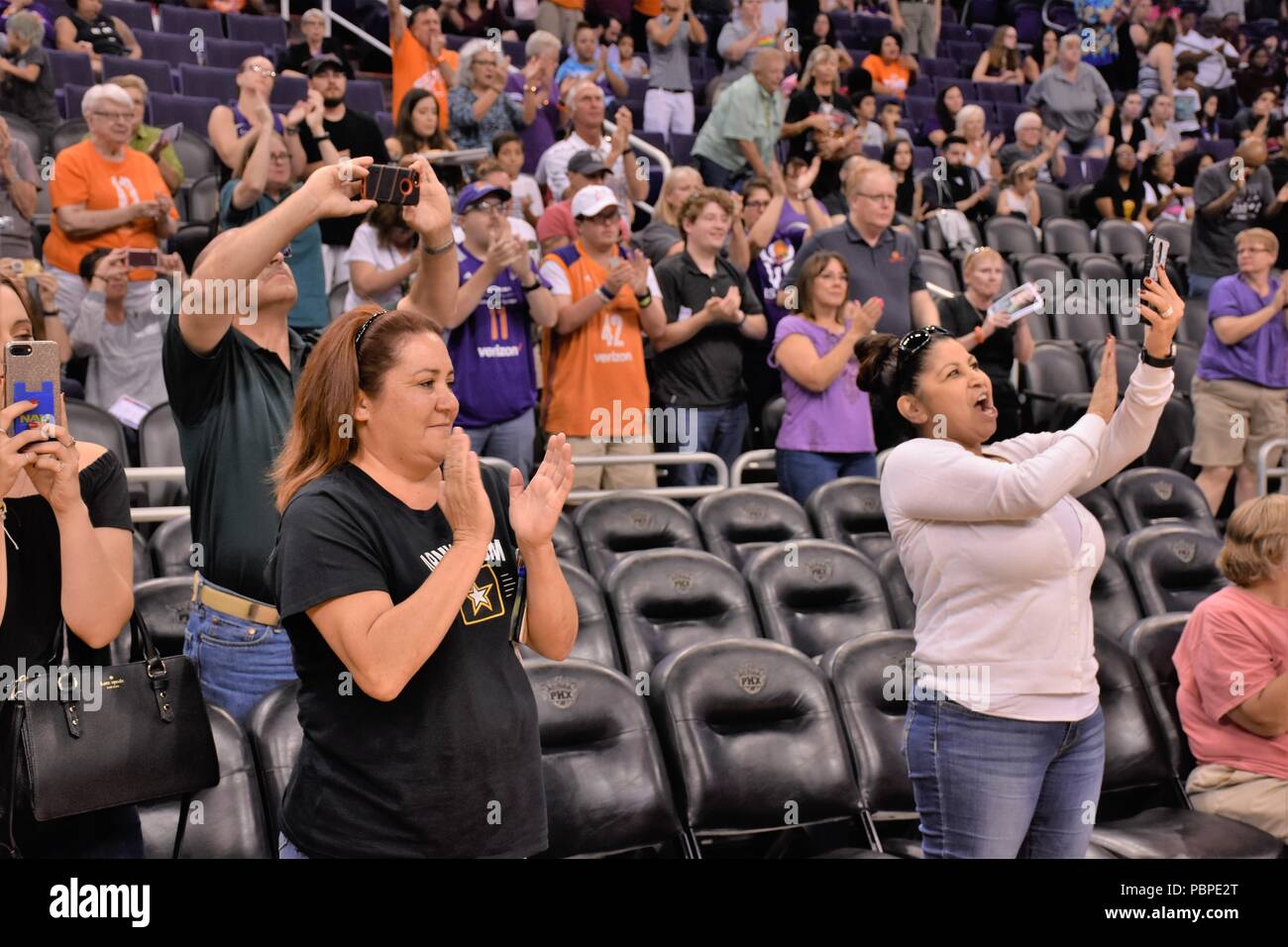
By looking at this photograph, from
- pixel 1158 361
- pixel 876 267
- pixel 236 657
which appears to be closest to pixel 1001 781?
pixel 1158 361

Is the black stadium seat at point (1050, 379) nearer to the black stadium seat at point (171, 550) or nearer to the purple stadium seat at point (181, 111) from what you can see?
the black stadium seat at point (171, 550)

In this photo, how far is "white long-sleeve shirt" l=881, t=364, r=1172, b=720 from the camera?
8.18 feet

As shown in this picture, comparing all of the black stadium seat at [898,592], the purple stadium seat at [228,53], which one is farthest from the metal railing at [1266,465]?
the purple stadium seat at [228,53]

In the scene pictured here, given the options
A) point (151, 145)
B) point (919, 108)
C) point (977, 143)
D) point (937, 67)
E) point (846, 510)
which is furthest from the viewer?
point (937, 67)

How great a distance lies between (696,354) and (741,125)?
248cm

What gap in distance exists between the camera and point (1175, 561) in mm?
4574

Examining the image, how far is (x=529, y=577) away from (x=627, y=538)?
2.47m

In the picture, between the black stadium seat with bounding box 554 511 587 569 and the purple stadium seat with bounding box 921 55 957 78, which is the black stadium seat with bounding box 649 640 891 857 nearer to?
the black stadium seat with bounding box 554 511 587 569

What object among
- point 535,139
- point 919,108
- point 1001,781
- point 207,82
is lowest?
point 1001,781

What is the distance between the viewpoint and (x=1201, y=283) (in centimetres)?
812

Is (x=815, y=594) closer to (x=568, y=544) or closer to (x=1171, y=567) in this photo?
(x=568, y=544)

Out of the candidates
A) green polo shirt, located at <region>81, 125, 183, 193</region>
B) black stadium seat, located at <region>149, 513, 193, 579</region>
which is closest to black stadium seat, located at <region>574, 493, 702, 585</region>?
black stadium seat, located at <region>149, 513, 193, 579</region>
